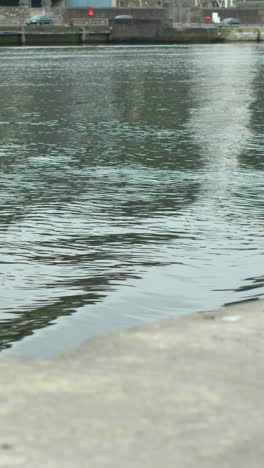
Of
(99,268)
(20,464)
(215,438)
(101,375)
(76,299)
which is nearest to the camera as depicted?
(20,464)

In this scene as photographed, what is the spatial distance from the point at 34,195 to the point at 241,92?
1526 centimetres

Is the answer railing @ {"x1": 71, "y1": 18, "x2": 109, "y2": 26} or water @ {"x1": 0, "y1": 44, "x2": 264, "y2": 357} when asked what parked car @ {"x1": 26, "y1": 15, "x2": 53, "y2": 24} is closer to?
railing @ {"x1": 71, "y1": 18, "x2": 109, "y2": 26}

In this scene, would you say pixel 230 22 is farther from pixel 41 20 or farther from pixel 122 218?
pixel 122 218

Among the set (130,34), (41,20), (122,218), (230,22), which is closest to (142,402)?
(122,218)

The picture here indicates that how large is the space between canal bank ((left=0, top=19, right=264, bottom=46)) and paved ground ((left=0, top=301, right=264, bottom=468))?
259 ft

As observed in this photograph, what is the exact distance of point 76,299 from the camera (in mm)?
5930

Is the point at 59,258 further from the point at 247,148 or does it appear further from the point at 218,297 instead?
the point at 247,148

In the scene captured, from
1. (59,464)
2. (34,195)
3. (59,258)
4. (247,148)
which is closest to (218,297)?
(59,258)

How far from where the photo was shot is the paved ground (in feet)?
9.87

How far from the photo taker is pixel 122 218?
8.70 meters

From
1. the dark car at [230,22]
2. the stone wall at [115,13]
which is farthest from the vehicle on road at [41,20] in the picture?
the dark car at [230,22]

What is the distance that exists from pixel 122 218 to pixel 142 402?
17.3ft

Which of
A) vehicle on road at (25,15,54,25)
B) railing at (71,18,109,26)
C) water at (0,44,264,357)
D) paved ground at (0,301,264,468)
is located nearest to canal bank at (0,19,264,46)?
vehicle on road at (25,15,54,25)

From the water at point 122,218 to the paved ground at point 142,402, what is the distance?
770 mm
